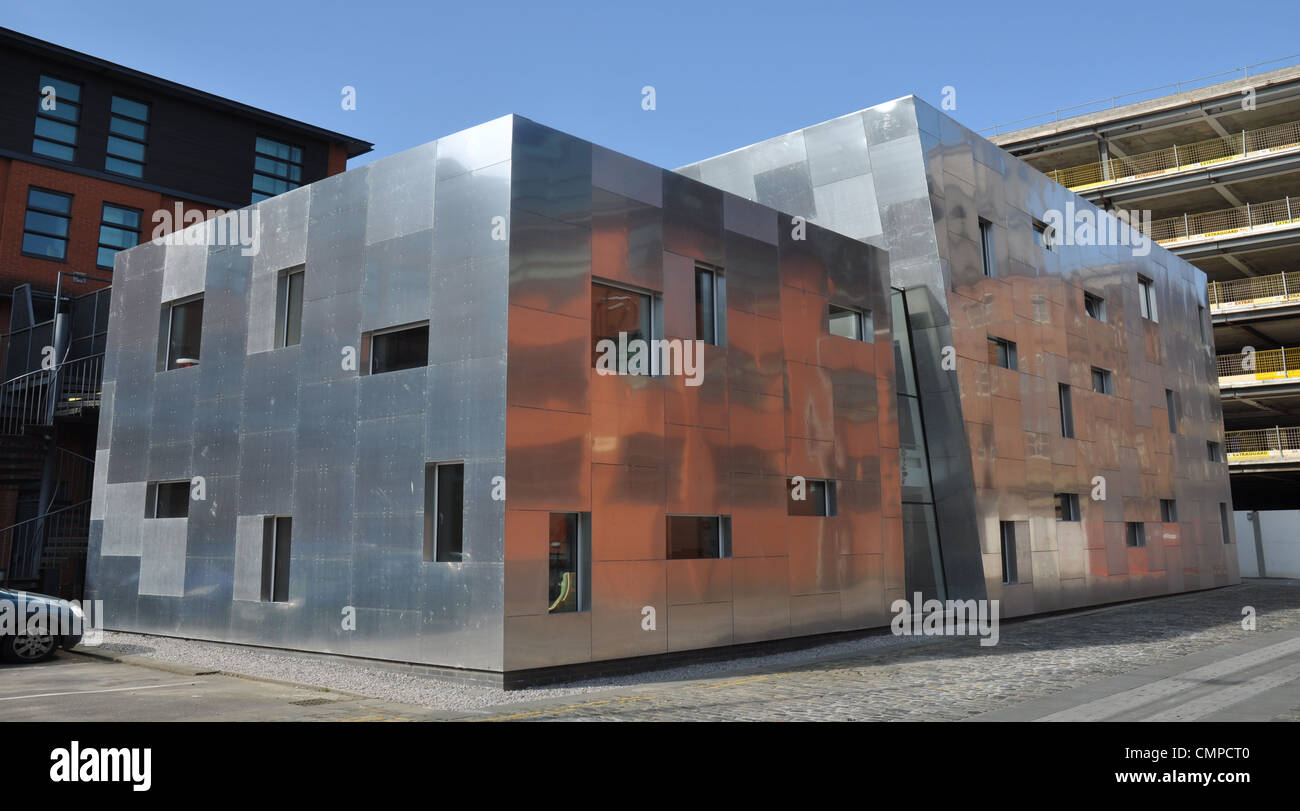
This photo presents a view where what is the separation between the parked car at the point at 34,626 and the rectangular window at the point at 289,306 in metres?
5.80

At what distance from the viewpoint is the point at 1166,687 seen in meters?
11.9

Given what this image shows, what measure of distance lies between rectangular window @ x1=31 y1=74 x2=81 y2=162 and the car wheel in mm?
19713

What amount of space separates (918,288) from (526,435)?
40.9 ft

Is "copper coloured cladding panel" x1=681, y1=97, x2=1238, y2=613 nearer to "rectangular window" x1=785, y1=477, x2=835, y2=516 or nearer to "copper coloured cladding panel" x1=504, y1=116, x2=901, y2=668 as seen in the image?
"copper coloured cladding panel" x1=504, y1=116, x2=901, y2=668

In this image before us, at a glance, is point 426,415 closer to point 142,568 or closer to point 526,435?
point 526,435

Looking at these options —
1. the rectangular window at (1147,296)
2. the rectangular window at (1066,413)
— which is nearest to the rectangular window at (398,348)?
the rectangular window at (1066,413)

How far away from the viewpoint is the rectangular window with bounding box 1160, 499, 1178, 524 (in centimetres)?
2989

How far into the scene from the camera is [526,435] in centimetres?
1259

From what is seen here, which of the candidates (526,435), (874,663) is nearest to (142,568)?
(526,435)

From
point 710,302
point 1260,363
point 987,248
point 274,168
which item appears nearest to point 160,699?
point 710,302

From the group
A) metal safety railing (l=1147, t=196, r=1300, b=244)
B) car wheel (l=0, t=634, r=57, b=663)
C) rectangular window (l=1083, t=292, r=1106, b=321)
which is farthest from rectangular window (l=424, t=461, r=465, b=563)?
metal safety railing (l=1147, t=196, r=1300, b=244)

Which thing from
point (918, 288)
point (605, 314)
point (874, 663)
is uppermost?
point (918, 288)

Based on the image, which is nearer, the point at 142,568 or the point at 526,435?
the point at 526,435

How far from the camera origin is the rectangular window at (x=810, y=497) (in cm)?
1681
